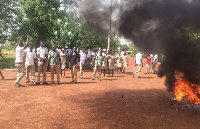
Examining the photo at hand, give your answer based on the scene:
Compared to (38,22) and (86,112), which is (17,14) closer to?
(38,22)

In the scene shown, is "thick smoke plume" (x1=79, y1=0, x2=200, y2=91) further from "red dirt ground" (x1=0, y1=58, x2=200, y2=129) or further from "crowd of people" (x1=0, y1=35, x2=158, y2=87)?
"crowd of people" (x1=0, y1=35, x2=158, y2=87)

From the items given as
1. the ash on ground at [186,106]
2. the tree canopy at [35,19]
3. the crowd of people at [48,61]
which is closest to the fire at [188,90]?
the ash on ground at [186,106]

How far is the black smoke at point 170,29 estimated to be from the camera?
24.0 feet

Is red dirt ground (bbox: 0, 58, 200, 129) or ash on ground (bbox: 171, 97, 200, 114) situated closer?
red dirt ground (bbox: 0, 58, 200, 129)

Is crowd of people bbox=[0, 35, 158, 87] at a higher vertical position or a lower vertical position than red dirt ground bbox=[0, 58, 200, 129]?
higher

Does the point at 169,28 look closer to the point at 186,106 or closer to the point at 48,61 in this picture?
the point at 186,106

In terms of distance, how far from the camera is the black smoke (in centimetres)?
730

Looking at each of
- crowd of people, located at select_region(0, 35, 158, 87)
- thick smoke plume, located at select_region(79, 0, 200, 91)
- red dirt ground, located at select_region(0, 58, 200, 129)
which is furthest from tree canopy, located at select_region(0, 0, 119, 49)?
red dirt ground, located at select_region(0, 58, 200, 129)

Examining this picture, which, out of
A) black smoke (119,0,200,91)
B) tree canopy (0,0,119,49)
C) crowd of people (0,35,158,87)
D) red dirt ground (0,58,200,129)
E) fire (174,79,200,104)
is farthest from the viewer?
tree canopy (0,0,119,49)

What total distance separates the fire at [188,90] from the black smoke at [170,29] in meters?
0.21

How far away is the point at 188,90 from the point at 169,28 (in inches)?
101

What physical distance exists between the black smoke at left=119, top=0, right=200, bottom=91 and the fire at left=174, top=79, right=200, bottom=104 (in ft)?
0.69

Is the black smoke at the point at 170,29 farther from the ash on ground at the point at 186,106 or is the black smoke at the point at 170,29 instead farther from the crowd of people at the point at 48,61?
the crowd of people at the point at 48,61

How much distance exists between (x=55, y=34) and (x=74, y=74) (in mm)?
9980
